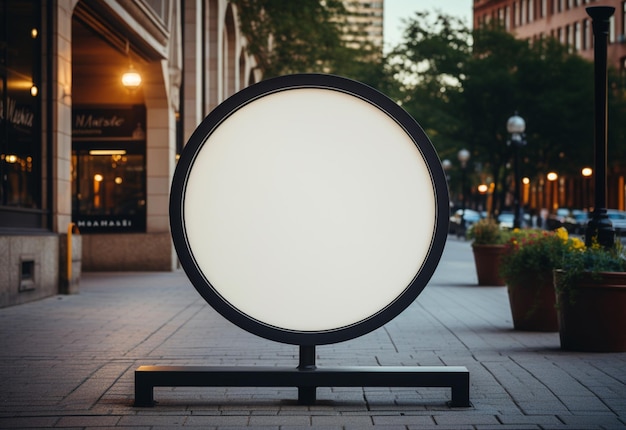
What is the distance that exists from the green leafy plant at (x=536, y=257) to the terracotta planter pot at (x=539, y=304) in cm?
3

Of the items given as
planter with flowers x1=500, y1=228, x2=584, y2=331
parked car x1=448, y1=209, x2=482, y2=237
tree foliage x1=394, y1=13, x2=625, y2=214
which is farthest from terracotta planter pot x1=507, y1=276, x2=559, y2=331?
tree foliage x1=394, y1=13, x2=625, y2=214

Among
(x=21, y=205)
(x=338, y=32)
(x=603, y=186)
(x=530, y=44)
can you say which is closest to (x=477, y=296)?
(x=603, y=186)

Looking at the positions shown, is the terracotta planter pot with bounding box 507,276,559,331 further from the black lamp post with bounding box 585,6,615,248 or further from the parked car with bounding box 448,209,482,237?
the parked car with bounding box 448,209,482,237

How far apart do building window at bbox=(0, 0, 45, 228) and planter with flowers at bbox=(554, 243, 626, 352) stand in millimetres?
7939

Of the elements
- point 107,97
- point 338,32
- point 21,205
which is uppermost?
point 338,32

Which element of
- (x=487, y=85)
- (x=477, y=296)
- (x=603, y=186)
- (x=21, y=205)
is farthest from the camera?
(x=487, y=85)

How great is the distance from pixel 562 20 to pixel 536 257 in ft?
280

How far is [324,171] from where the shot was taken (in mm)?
6047

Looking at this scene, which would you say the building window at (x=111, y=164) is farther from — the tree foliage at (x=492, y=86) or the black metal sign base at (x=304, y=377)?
the tree foliage at (x=492, y=86)

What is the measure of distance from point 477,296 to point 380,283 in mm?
10493

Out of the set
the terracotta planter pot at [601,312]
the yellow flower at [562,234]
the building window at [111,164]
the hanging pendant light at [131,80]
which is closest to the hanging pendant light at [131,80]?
the hanging pendant light at [131,80]

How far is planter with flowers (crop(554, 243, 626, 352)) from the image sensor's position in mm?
8766

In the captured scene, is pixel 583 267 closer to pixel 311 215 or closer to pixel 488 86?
pixel 311 215

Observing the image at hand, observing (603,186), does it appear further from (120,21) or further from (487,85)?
(487,85)
